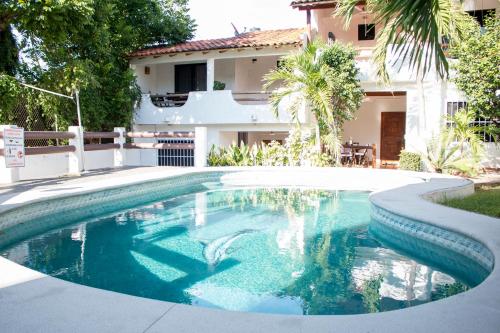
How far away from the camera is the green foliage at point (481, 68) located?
12414mm

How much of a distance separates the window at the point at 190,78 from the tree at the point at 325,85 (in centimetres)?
679

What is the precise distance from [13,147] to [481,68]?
12.7 metres

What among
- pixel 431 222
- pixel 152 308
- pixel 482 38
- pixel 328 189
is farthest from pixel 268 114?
pixel 152 308

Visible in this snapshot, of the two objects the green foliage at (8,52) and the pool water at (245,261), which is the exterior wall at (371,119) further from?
the green foliage at (8,52)

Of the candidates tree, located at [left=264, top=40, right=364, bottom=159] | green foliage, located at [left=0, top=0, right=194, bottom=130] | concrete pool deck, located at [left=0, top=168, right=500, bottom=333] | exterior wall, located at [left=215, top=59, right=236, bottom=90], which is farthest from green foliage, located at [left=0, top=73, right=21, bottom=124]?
concrete pool deck, located at [left=0, top=168, right=500, bottom=333]

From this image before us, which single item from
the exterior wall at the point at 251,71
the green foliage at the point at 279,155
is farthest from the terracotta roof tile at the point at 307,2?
the green foliage at the point at 279,155

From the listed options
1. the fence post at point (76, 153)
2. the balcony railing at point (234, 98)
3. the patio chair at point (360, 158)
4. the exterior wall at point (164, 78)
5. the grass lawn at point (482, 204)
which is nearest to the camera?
the grass lawn at point (482, 204)

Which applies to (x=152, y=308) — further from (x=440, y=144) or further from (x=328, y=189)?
(x=440, y=144)

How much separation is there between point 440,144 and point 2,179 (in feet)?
40.0

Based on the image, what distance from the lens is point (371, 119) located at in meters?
19.2

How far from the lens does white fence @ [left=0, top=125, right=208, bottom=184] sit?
451 inches

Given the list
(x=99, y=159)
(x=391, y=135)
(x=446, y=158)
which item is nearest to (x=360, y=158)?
(x=391, y=135)

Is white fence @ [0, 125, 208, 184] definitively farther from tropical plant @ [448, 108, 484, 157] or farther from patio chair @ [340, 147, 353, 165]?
tropical plant @ [448, 108, 484, 157]

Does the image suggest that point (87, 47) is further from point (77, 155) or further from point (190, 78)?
point (190, 78)
